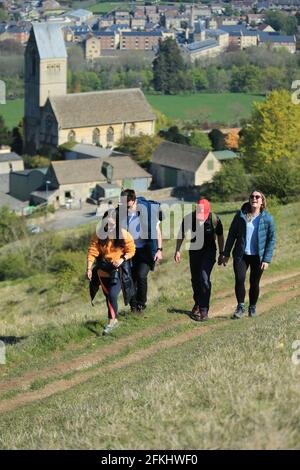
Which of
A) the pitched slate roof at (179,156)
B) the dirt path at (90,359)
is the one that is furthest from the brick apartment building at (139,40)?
the dirt path at (90,359)

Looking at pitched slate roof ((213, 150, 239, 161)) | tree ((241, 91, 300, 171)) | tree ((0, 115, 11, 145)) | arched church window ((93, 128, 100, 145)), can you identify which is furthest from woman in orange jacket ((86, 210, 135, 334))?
tree ((0, 115, 11, 145))

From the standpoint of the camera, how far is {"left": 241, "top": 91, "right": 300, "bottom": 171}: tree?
134 ft

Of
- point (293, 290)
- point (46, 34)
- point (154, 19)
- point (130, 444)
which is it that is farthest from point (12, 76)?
point (130, 444)

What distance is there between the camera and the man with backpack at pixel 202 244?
975 centimetres

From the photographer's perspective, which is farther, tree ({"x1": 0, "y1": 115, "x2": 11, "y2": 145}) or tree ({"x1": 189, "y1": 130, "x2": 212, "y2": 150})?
tree ({"x1": 0, "y1": 115, "x2": 11, "y2": 145})

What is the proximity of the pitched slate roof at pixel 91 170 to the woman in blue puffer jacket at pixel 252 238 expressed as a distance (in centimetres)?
4031

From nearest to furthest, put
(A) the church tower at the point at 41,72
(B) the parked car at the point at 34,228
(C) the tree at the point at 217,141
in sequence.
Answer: (B) the parked car at the point at 34,228, (C) the tree at the point at 217,141, (A) the church tower at the point at 41,72

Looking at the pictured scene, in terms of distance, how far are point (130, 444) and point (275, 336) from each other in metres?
2.65

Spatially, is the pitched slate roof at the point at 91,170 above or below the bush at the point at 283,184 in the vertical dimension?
below

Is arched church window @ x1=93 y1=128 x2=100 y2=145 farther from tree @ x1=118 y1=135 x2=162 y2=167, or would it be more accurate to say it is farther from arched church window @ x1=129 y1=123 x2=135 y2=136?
tree @ x1=118 y1=135 x2=162 y2=167

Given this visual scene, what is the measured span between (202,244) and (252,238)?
570mm

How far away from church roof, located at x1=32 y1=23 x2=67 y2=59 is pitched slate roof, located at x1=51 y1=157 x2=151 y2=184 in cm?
1735

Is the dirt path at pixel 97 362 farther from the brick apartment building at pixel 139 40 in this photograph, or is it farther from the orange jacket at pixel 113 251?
the brick apartment building at pixel 139 40

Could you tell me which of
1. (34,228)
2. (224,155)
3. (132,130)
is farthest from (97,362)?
(132,130)
